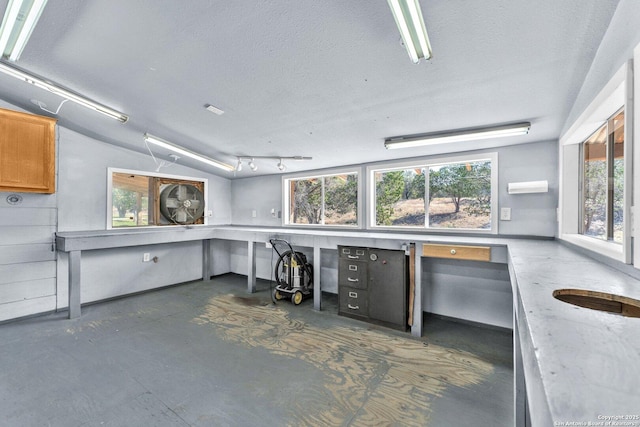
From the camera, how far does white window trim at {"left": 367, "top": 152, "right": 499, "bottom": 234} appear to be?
3.06 metres

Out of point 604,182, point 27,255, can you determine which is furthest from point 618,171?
point 27,255

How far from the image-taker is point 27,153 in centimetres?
301

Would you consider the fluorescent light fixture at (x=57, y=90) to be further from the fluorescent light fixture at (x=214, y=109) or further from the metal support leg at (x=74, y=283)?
the metal support leg at (x=74, y=283)

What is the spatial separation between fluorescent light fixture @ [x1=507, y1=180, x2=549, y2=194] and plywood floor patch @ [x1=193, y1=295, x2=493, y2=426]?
1727 mm

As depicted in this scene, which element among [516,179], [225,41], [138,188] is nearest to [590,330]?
[225,41]

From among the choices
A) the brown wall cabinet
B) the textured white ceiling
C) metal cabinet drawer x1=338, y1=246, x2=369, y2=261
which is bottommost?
metal cabinet drawer x1=338, y1=246, x2=369, y2=261

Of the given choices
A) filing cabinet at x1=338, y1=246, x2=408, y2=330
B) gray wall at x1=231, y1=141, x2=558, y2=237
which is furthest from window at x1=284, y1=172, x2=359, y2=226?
gray wall at x1=231, y1=141, x2=558, y2=237

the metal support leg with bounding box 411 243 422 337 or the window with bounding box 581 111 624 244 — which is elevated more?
the window with bounding box 581 111 624 244

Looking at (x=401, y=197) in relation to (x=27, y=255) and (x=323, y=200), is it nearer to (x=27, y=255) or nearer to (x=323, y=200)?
(x=323, y=200)

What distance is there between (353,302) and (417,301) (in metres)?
0.77

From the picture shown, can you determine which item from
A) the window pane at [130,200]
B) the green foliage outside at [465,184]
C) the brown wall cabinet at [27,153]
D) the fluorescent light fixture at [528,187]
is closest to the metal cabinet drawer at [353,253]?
the green foliage outside at [465,184]

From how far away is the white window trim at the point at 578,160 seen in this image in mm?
1236

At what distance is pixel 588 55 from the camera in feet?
5.03

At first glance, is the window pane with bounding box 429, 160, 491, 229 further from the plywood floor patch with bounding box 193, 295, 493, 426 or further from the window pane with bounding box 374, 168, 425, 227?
the plywood floor patch with bounding box 193, 295, 493, 426
